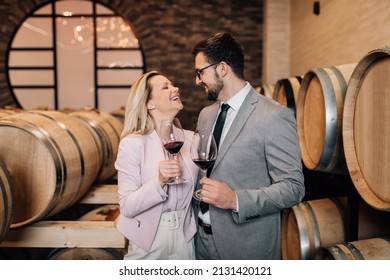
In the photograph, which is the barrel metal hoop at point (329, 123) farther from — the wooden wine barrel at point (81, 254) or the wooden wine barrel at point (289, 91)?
the wooden wine barrel at point (81, 254)

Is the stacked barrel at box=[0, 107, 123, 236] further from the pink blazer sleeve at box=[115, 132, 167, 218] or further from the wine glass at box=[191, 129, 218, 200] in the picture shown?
the wine glass at box=[191, 129, 218, 200]

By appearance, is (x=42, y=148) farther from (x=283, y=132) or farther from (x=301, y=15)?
(x=301, y=15)

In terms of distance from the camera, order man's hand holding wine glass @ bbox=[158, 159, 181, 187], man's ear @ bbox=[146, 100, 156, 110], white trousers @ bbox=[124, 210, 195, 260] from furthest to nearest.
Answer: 1. man's ear @ bbox=[146, 100, 156, 110]
2. white trousers @ bbox=[124, 210, 195, 260]
3. man's hand holding wine glass @ bbox=[158, 159, 181, 187]

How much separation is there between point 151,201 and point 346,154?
2.62 feet

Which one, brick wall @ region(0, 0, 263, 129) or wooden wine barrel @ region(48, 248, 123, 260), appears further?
brick wall @ region(0, 0, 263, 129)

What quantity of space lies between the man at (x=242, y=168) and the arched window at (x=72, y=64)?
490cm

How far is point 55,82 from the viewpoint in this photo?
641cm

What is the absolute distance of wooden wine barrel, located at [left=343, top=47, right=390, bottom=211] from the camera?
1.49 meters

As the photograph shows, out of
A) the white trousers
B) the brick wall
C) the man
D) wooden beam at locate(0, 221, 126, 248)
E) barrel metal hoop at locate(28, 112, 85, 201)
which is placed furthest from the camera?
the brick wall

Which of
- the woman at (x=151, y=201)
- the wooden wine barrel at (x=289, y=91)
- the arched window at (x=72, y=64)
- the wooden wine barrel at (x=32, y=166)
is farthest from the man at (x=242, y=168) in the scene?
the arched window at (x=72, y=64)

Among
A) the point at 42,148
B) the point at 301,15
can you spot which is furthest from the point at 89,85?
the point at 42,148

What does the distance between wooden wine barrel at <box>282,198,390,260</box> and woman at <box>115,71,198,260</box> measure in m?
0.76

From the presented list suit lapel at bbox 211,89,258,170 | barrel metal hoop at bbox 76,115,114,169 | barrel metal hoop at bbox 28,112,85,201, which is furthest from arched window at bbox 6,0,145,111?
suit lapel at bbox 211,89,258,170

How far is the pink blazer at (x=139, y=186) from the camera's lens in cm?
154
